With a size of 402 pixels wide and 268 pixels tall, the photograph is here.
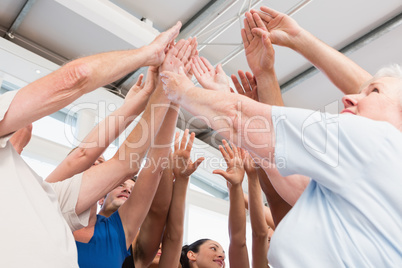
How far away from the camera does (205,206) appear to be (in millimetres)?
5957

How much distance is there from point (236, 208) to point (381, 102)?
49.1 inches

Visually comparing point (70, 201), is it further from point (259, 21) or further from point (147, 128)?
point (259, 21)

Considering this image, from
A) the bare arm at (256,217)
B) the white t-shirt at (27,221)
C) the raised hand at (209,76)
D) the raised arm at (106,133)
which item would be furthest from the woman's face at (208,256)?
the white t-shirt at (27,221)

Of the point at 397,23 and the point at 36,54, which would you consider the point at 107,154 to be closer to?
the point at 36,54

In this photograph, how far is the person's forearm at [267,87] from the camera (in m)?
1.72

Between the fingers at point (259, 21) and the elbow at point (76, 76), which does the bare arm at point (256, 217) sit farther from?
the elbow at point (76, 76)

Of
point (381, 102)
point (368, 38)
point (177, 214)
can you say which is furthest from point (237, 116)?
point (368, 38)

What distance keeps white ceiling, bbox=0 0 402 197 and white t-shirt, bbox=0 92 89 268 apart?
102 inches

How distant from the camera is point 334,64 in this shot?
1.67 metres

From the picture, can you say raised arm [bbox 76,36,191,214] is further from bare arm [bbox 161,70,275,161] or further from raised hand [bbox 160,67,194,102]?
bare arm [bbox 161,70,275,161]

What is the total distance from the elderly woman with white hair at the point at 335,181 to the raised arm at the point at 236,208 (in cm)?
117

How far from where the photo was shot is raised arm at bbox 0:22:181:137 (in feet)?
3.72

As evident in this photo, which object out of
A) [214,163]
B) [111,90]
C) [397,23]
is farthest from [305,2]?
[214,163]

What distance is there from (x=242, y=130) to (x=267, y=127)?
7 centimetres
